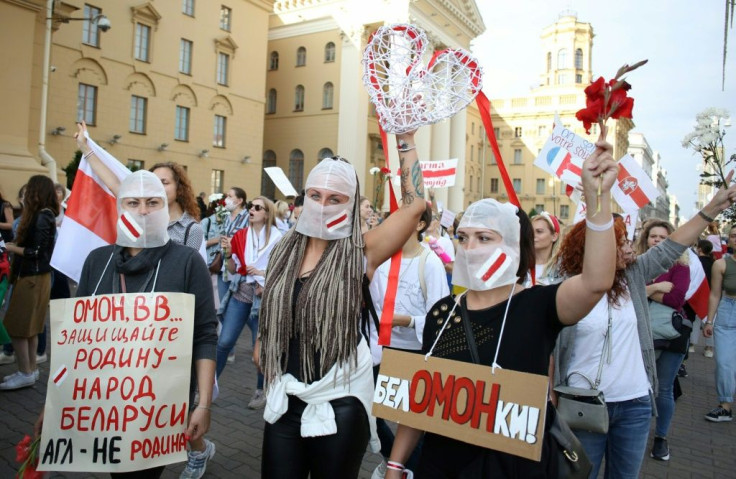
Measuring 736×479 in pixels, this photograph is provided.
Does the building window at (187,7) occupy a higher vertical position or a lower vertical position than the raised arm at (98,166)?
higher

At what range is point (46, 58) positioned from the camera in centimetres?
1548

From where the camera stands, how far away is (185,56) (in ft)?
101

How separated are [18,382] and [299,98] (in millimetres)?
39653

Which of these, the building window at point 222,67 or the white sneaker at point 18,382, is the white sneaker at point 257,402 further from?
the building window at point 222,67

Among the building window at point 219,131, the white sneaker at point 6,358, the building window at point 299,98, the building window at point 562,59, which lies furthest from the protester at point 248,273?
the building window at point 562,59

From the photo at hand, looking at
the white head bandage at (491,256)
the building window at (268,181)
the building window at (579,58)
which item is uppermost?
the building window at (579,58)

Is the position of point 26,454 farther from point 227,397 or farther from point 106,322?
point 227,397

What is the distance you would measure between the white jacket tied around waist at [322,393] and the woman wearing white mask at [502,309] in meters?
0.29

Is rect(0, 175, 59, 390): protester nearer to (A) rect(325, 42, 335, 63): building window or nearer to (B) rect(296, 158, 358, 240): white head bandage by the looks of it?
(B) rect(296, 158, 358, 240): white head bandage

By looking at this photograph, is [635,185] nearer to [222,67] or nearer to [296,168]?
[222,67]

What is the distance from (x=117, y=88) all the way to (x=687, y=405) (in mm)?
27576

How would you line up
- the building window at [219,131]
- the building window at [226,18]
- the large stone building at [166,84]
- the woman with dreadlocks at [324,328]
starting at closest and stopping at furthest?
the woman with dreadlocks at [324,328], the large stone building at [166,84], the building window at [226,18], the building window at [219,131]

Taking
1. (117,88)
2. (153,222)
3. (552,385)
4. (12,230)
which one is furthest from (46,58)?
(552,385)

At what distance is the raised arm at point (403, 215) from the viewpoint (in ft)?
8.89
